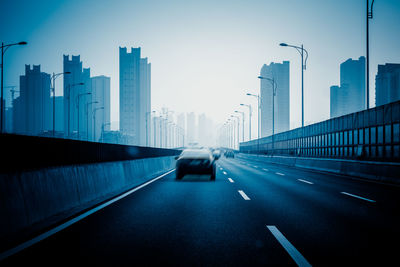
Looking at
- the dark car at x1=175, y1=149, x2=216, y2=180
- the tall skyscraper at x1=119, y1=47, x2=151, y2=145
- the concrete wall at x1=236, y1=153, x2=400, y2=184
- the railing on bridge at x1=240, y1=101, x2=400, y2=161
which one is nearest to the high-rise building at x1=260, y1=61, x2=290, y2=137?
the tall skyscraper at x1=119, y1=47, x2=151, y2=145

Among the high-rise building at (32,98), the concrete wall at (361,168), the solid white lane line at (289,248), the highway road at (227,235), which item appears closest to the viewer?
the solid white lane line at (289,248)

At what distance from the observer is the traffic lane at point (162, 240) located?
374cm

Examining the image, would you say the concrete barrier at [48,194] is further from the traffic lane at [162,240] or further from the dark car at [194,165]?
the dark car at [194,165]

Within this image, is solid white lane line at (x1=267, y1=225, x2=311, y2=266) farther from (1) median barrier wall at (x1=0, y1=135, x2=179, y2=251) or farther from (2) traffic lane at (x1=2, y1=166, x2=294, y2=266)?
(1) median barrier wall at (x1=0, y1=135, x2=179, y2=251)

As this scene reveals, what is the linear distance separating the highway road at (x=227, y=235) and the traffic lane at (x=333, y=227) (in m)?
0.01

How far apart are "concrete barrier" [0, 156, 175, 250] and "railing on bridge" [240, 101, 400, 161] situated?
54.7 feet

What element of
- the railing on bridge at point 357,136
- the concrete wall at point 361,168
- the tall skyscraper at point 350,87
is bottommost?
the concrete wall at point 361,168

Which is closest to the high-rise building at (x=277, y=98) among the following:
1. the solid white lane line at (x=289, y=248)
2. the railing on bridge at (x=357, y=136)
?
the railing on bridge at (x=357, y=136)

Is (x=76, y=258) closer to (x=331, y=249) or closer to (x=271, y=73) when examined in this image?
(x=331, y=249)

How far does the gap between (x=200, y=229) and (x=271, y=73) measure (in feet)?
548

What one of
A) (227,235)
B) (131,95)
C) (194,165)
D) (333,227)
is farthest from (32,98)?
(333,227)

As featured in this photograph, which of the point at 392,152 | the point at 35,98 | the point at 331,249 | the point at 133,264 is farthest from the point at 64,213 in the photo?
the point at 35,98

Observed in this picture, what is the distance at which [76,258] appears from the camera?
12.3 ft

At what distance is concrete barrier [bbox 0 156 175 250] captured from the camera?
15.9ft
